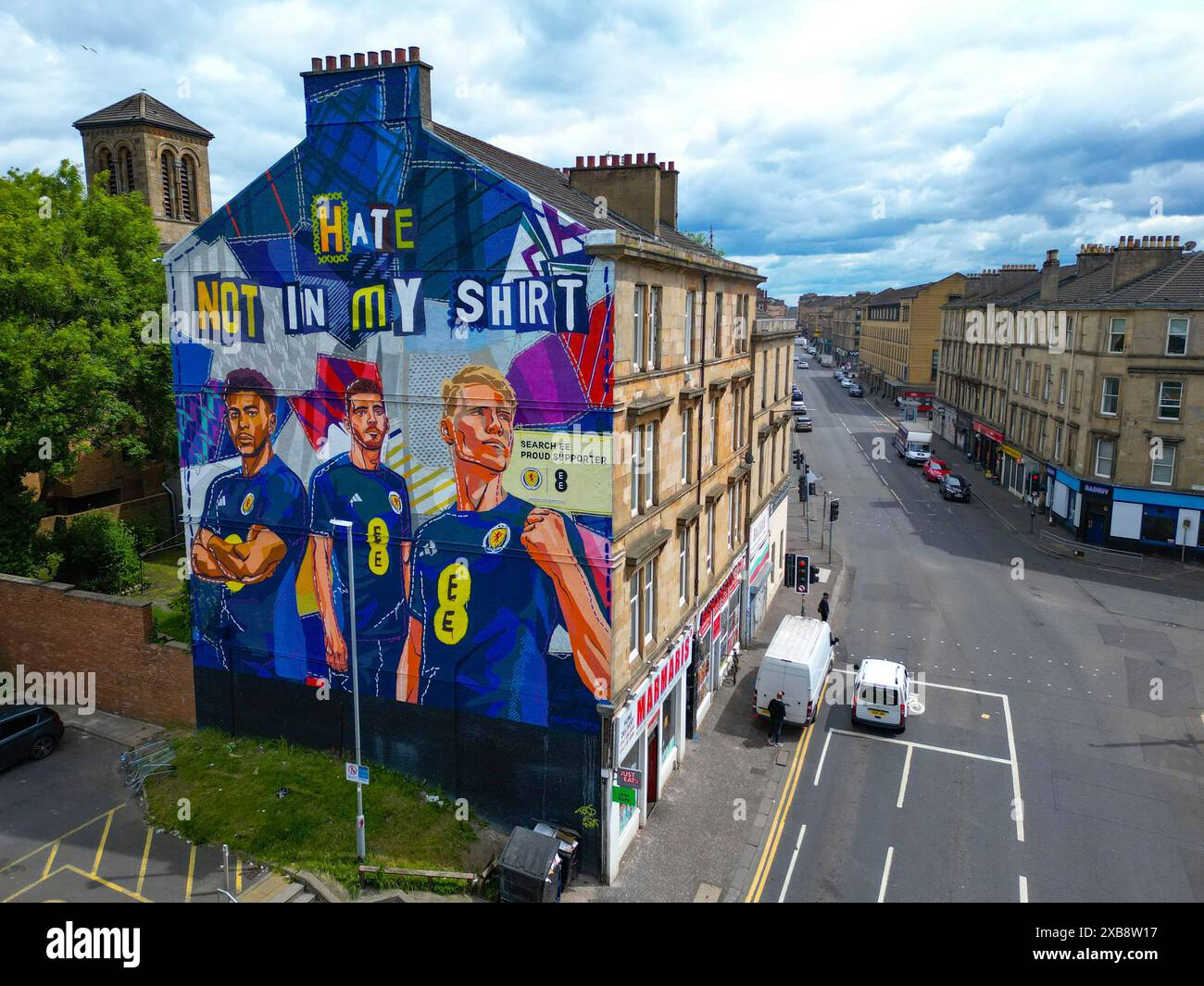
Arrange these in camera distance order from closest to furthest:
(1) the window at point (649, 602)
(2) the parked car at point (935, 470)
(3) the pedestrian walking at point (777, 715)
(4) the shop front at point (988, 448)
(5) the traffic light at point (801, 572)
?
(1) the window at point (649, 602), (3) the pedestrian walking at point (777, 715), (5) the traffic light at point (801, 572), (2) the parked car at point (935, 470), (4) the shop front at point (988, 448)

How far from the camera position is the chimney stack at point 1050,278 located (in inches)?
2351

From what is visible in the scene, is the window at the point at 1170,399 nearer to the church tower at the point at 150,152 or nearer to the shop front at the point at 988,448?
the shop front at the point at 988,448

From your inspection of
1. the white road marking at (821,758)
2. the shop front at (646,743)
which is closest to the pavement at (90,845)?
the shop front at (646,743)

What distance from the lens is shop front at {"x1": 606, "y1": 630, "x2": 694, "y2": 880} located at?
61.0ft

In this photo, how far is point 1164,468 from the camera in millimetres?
44281

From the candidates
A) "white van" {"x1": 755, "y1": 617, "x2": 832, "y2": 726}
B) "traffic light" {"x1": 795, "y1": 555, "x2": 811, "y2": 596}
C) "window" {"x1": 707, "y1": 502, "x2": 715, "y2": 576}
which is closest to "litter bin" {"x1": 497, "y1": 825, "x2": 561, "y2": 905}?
"white van" {"x1": 755, "y1": 617, "x2": 832, "y2": 726}

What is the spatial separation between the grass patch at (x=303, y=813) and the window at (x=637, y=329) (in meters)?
11.4

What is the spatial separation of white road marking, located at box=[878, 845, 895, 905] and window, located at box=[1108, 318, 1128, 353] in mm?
36449

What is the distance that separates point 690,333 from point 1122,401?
33.0 m

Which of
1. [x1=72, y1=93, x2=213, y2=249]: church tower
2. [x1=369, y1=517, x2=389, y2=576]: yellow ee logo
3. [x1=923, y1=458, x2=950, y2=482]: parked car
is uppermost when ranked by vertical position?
[x1=72, y1=93, x2=213, y2=249]: church tower

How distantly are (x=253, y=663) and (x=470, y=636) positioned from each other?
6.93 meters

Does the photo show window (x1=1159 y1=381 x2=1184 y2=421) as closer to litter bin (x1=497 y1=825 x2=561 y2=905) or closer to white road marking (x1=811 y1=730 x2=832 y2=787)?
white road marking (x1=811 y1=730 x2=832 y2=787)

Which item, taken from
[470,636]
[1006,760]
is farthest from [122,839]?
[1006,760]

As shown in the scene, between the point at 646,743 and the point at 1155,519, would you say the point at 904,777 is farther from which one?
the point at 1155,519
